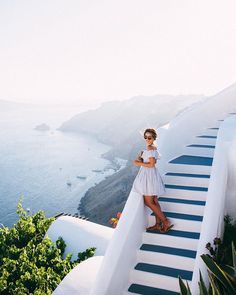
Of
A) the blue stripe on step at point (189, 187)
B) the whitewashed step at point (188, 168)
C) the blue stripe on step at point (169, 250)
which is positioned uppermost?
the whitewashed step at point (188, 168)

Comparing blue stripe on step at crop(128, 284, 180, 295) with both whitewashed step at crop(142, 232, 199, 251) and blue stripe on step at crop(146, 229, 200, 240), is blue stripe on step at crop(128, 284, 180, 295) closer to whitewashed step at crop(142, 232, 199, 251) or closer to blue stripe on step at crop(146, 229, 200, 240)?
whitewashed step at crop(142, 232, 199, 251)

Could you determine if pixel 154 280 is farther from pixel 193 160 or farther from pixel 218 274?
pixel 193 160

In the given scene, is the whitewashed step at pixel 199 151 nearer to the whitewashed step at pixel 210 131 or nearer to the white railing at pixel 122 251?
the whitewashed step at pixel 210 131

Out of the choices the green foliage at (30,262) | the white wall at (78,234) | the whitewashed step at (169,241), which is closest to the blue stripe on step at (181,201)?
the whitewashed step at (169,241)

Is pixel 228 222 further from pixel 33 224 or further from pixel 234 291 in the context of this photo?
pixel 33 224

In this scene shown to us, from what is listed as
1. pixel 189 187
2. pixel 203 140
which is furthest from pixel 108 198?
pixel 189 187

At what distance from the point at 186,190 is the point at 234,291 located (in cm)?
244

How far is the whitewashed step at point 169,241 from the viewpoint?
520cm

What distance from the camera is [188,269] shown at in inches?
197

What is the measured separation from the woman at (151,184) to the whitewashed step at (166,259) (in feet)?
1.33

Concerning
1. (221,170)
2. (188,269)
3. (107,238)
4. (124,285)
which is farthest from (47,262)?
(221,170)

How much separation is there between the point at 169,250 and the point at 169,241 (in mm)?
153

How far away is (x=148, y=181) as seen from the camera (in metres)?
5.39

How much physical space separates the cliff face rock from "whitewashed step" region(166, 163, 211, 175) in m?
62.6
